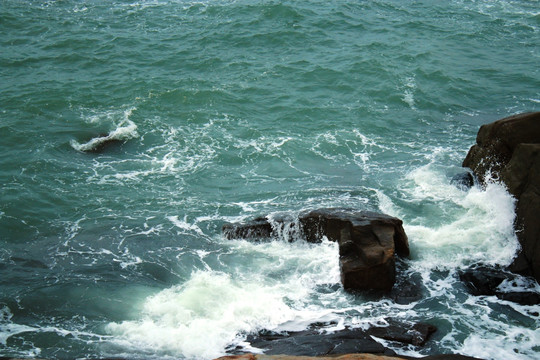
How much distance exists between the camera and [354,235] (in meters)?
14.7

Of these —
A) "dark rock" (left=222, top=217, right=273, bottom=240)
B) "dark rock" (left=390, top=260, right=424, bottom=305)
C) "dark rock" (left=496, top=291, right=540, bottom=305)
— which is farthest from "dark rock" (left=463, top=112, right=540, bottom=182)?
"dark rock" (left=222, top=217, right=273, bottom=240)

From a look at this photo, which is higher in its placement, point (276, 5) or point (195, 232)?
point (276, 5)

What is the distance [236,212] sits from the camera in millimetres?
18438

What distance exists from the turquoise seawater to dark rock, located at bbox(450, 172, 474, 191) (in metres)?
0.25

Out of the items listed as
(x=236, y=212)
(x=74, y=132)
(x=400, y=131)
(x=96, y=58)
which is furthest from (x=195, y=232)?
(x=96, y=58)

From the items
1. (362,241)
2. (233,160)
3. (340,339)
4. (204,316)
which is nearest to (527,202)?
(362,241)

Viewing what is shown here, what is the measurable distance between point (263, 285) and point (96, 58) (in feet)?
60.7

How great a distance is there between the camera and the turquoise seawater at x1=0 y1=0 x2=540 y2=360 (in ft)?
44.6

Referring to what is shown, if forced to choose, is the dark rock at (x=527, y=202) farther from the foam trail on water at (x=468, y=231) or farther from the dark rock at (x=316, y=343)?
the dark rock at (x=316, y=343)

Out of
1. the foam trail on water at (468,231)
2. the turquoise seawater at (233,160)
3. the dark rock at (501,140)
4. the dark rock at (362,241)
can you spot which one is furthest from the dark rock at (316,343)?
the dark rock at (501,140)

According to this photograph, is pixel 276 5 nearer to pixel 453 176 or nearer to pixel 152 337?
pixel 453 176

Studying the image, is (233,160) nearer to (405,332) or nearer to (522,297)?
(405,332)

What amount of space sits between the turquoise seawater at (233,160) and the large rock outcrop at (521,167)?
561mm

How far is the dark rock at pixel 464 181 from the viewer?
18375 mm
